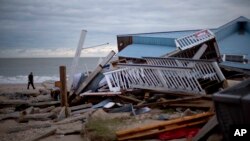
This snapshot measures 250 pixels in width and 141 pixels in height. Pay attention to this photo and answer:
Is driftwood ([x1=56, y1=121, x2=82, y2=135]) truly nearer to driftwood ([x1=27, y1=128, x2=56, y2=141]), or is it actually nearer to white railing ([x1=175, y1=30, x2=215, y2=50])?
driftwood ([x1=27, y1=128, x2=56, y2=141])

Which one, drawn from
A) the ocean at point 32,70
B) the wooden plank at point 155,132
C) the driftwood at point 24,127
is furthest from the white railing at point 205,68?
the ocean at point 32,70

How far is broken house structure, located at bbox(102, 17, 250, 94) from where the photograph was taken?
12.2 m

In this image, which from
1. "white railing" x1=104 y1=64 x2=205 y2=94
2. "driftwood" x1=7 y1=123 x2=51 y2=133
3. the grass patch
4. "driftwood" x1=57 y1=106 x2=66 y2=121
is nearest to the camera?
the grass patch

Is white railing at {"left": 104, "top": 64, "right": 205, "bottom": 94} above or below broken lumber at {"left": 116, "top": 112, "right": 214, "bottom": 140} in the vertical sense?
above

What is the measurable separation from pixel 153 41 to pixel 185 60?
992 cm

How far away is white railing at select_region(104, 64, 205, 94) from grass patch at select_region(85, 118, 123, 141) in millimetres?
3625

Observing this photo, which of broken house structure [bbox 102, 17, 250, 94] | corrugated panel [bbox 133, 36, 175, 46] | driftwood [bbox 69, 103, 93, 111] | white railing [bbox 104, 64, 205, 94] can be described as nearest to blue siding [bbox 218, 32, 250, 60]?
broken house structure [bbox 102, 17, 250, 94]

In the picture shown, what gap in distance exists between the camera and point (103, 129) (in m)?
8.22

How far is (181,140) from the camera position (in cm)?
730

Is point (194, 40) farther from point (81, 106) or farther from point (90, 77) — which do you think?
point (81, 106)

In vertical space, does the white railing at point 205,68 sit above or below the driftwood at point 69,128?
above

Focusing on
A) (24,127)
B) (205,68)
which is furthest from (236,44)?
(24,127)

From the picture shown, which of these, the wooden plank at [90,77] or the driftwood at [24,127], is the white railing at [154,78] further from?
the driftwood at [24,127]

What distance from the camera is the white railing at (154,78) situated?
1198 centimetres
